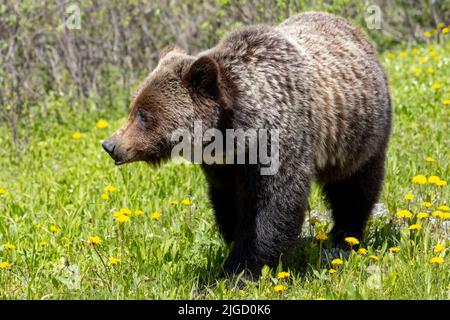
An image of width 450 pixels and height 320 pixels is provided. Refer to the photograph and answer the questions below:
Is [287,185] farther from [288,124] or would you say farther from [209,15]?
[209,15]

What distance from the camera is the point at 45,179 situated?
761cm

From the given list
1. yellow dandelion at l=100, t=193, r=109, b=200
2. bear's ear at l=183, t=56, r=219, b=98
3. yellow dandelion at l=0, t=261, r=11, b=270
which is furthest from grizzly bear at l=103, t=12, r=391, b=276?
yellow dandelion at l=100, t=193, r=109, b=200

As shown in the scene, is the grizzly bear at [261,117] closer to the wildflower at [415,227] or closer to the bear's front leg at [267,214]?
the bear's front leg at [267,214]

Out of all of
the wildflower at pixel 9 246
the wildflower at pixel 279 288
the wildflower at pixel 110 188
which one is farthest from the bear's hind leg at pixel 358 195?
the wildflower at pixel 9 246

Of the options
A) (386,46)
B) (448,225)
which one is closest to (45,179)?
(448,225)

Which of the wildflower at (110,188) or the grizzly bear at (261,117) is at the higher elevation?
the grizzly bear at (261,117)

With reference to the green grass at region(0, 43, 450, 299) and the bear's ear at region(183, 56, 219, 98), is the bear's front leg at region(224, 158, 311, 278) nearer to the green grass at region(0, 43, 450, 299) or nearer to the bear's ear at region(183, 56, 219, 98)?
the green grass at region(0, 43, 450, 299)

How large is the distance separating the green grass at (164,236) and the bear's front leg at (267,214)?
183mm

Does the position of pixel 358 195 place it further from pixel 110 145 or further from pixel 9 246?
pixel 9 246

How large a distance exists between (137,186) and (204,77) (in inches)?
96.4

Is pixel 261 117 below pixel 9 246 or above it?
above

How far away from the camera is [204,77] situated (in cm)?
475

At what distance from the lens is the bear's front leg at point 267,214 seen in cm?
489

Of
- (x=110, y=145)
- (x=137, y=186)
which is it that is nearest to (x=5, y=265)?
(x=110, y=145)
